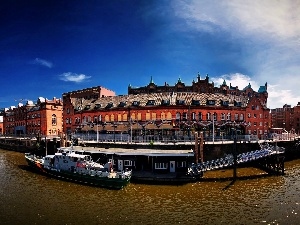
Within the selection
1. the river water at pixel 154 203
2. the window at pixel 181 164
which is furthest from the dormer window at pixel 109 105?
the window at pixel 181 164

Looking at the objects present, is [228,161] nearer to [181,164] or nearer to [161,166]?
[181,164]

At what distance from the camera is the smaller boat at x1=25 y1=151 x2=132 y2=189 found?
1351 inches

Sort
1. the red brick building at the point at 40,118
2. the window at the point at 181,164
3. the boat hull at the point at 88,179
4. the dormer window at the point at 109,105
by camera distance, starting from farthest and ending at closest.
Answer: the red brick building at the point at 40,118, the dormer window at the point at 109,105, the window at the point at 181,164, the boat hull at the point at 88,179

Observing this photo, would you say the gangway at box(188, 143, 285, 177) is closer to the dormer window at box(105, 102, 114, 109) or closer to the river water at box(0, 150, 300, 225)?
the river water at box(0, 150, 300, 225)

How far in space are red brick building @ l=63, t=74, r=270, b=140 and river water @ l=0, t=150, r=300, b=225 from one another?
21297 millimetres

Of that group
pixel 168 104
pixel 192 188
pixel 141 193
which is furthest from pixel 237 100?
pixel 141 193

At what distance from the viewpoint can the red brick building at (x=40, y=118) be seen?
8856cm

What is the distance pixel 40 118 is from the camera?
89.9m

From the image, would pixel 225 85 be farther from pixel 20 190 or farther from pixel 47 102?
pixel 20 190

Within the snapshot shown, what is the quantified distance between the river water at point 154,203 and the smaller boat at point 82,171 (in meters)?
1.10

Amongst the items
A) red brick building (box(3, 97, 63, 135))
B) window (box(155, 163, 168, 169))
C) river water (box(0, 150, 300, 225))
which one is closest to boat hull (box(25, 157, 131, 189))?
river water (box(0, 150, 300, 225))

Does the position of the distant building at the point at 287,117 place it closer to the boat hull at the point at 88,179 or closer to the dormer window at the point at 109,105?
the dormer window at the point at 109,105

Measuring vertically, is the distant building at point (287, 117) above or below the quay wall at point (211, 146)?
above

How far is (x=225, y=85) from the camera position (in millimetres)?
97750
